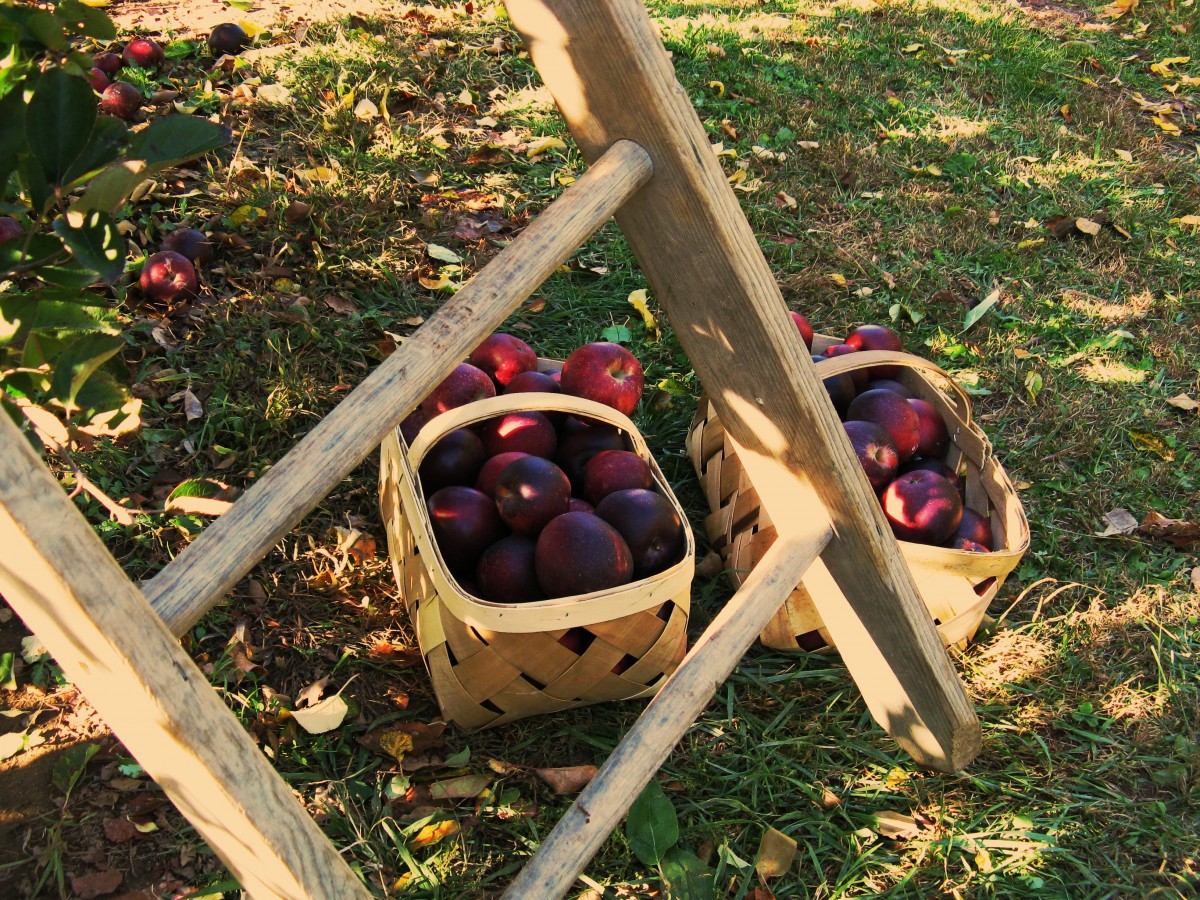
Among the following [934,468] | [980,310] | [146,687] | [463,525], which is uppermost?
[146,687]

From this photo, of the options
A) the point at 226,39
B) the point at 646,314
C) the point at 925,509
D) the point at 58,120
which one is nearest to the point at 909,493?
the point at 925,509

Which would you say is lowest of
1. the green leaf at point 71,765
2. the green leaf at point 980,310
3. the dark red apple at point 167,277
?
the green leaf at point 980,310

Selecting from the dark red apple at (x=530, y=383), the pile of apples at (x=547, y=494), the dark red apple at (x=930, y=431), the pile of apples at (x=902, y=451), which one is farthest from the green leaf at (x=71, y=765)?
the dark red apple at (x=930, y=431)

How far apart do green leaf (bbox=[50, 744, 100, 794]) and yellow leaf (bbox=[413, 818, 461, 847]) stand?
0.57m

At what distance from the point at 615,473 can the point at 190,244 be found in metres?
1.40

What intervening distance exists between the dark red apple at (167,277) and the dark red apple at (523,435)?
979 mm

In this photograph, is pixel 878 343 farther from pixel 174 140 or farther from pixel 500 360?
pixel 174 140

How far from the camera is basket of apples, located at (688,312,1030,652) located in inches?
75.0

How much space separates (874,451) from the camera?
208 centimetres

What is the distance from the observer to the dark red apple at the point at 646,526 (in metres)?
1.75

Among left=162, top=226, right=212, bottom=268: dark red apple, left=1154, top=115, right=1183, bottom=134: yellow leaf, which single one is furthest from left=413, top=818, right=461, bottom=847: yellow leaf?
left=1154, top=115, right=1183, bottom=134: yellow leaf

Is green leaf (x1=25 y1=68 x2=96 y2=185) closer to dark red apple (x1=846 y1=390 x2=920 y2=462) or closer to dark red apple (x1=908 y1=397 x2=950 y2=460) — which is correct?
dark red apple (x1=846 y1=390 x2=920 y2=462)

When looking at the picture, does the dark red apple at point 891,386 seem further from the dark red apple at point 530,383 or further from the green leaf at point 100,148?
the green leaf at point 100,148

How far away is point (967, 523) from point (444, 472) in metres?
1.10
